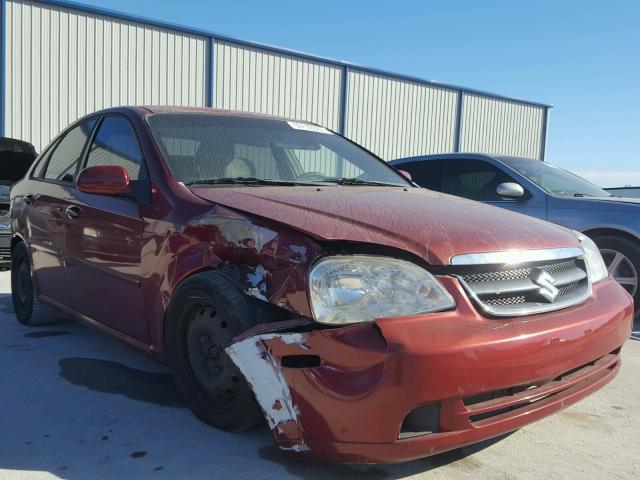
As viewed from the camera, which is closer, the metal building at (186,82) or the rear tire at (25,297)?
the rear tire at (25,297)

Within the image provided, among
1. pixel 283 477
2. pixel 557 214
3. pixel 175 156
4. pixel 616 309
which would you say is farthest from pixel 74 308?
pixel 557 214

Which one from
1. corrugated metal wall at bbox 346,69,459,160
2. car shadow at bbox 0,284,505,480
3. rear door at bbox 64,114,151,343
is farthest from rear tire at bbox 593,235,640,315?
corrugated metal wall at bbox 346,69,459,160

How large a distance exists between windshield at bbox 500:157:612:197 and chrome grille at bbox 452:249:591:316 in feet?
10.8

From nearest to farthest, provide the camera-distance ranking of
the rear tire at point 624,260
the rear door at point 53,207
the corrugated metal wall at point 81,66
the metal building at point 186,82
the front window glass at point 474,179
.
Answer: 1. the rear door at point 53,207
2. the rear tire at point 624,260
3. the front window glass at point 474,179
4. the corrugated metal wall at point 81,66
5. the metal building at point 186,82

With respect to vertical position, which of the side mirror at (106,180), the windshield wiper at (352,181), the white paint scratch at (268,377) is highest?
the windshield wiper at (352,181)

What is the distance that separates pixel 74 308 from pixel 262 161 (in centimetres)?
153

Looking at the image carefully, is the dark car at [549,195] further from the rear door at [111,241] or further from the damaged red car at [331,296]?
the rear door at [111,241]

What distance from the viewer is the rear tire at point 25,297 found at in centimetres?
436

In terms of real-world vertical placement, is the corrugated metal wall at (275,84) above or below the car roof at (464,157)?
above

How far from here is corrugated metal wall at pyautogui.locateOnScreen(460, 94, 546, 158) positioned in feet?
63.0

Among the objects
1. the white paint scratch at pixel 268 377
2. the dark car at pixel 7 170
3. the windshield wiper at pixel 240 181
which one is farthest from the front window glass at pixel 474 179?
the dark car at pixel 7 170

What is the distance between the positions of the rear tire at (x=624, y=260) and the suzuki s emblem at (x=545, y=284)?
2.97 metres

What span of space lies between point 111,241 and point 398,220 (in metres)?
1.64

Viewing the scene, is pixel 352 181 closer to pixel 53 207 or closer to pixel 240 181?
pixel 240 181
